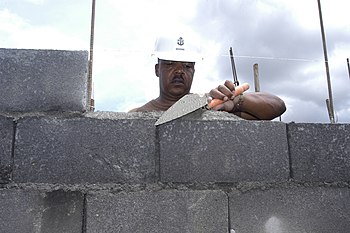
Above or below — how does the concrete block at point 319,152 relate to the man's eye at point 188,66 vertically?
below

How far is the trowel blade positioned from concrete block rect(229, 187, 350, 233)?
54 centimetres

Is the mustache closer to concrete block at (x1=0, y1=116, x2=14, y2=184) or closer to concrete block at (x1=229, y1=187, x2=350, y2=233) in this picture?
concrete block at (x1=229, y1=187, x2=350, y2=233)

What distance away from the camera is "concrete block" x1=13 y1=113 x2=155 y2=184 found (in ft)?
6.73

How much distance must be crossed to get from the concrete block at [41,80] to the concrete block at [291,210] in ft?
Result: 3.60

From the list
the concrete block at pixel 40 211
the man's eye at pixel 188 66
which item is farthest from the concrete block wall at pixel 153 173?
the man's eye at pixel 188 66

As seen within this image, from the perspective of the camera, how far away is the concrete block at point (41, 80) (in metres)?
2.16

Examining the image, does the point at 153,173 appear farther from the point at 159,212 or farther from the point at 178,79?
the point at 178,79

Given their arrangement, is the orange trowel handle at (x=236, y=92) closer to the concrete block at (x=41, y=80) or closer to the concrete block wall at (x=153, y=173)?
the concrete block wall at (x=153, y=173)

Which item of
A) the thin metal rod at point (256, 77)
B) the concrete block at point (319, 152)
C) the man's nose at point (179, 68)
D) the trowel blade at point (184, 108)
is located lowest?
the concrete block at point (319, 152)

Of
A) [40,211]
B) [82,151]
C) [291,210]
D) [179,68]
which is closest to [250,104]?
[291,210]

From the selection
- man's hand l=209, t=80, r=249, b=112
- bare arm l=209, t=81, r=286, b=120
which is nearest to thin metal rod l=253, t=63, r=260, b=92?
bare arm l=209, t=81, r=286, b=120

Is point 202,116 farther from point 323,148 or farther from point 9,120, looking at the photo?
point 9,120

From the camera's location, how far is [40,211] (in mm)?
1966

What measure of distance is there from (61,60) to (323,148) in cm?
166
